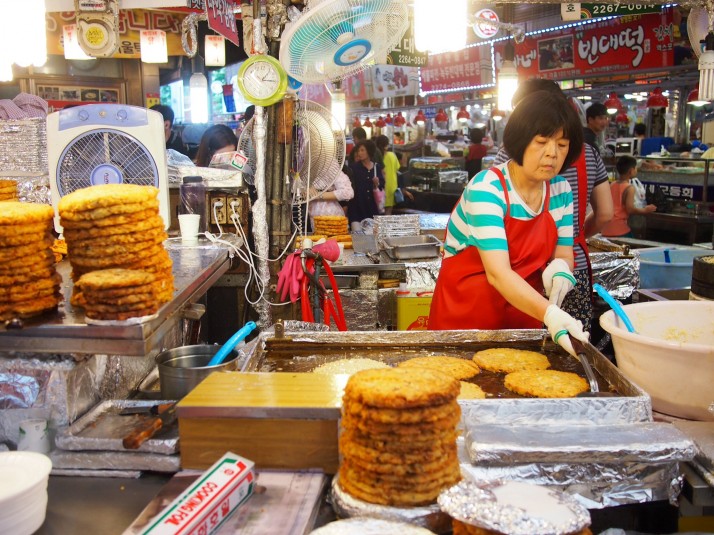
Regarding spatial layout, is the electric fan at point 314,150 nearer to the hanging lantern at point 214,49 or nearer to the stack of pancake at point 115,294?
the stack of pancake at point 115,294

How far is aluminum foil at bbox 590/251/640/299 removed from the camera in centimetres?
507

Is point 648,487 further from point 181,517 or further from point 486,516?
point 181,517

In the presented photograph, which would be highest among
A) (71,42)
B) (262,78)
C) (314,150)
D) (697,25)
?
(71,42)

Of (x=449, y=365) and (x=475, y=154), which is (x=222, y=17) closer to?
(x=449, y=365)

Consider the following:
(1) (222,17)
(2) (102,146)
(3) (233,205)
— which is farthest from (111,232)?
(1) (222,17)

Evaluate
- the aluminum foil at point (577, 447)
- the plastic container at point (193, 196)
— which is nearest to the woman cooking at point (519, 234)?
the aluminum foil at point (577, 447)

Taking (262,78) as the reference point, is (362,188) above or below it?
below

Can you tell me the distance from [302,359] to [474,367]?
26.6 inches

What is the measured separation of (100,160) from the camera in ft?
9.05

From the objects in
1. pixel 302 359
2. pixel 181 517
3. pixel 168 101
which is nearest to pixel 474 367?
pixel 302 359

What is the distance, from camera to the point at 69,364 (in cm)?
192

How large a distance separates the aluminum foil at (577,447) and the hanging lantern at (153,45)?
25.6ft

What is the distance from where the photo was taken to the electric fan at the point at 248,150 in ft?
15.4

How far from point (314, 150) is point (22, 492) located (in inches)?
135
